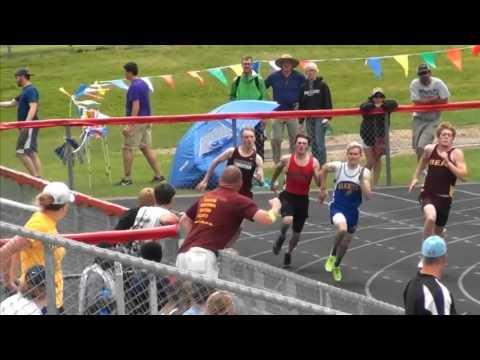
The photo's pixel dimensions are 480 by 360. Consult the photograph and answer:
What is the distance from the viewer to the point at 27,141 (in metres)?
19.5

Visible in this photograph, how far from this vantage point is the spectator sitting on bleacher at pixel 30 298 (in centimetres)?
800

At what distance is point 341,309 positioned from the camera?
1057 cm

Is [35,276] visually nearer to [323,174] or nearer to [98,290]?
[98,290]

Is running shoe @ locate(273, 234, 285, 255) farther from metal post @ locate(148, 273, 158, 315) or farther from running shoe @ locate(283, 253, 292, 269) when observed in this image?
metal post @ locate(148, 273, 158, 315)

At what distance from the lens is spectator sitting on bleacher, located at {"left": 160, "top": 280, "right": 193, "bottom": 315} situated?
833 centimetres

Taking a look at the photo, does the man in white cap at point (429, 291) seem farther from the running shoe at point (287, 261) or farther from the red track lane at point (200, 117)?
the red track lane at point (200, 117)

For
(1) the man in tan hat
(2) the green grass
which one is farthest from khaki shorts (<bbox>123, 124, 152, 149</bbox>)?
(2) the green grass

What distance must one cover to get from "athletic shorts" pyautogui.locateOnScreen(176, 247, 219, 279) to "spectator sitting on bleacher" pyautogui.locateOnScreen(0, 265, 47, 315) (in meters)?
2.23

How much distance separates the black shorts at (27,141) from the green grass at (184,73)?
821 centimetres

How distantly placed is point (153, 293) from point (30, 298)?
0.78 metres

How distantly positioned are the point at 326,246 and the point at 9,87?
25.3 metres

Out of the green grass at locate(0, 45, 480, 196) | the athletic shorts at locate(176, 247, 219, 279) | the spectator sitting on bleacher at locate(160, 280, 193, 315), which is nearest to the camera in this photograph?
the spectator sitting on bleacher at locate(160, 280, 193, 315)

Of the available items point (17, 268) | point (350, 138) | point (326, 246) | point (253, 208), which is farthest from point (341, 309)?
point (350, 138)

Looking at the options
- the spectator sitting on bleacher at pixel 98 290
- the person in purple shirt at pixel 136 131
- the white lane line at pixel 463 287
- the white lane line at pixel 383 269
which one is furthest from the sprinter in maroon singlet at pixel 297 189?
the spectator sitting on bleacher at pixel 98 290
